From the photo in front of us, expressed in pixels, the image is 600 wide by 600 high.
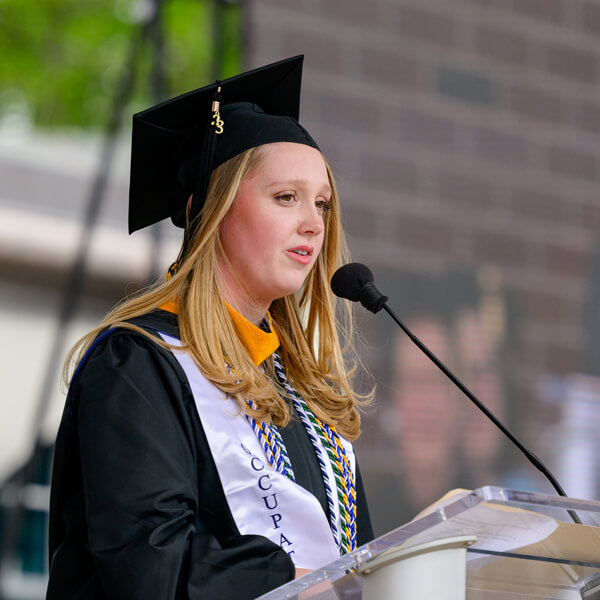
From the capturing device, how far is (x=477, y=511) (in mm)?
1069

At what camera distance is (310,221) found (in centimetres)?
186

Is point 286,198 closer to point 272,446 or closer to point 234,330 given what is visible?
point 234,330

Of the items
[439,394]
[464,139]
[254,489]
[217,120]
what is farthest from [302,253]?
[464,139]

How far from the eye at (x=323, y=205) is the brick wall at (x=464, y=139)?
4.82 ft

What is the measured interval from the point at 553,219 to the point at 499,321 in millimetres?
493

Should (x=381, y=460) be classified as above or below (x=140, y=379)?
below

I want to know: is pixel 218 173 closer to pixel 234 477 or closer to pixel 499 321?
pixel 234 477

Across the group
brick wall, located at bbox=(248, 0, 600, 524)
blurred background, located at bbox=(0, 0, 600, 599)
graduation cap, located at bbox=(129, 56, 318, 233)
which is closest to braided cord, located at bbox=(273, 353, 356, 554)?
graduation cap, located at bbox=(129, 56, 318, 233)

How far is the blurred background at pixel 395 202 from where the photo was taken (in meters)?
3.31

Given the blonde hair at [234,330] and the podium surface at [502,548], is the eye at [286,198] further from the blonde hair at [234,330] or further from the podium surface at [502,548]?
the podium surface at [502,548]

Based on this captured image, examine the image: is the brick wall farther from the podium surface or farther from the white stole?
the podium surface

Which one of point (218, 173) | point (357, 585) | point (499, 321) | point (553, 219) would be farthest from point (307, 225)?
point (553, 219)

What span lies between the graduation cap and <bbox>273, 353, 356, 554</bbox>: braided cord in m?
0.40

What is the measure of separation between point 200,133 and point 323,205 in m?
0.29
